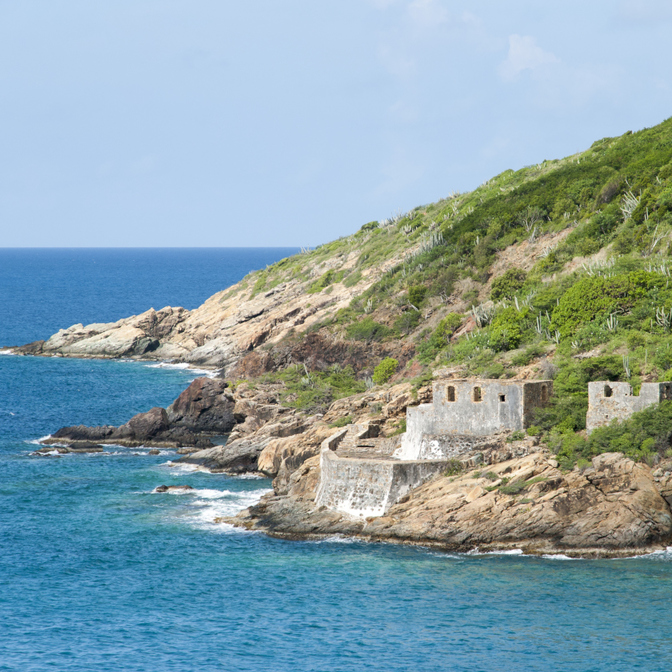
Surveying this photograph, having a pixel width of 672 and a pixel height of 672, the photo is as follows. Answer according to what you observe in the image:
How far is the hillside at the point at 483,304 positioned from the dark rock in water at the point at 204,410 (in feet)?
14.1

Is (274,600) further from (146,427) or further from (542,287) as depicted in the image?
(542,287)

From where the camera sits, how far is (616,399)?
43500mm

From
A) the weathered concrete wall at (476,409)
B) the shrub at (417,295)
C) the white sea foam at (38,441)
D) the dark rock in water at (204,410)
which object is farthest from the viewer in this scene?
the shrub at (417,295)

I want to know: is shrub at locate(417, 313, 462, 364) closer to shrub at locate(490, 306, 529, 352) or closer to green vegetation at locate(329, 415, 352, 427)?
shrub at locate(490, 306, 529, 352)

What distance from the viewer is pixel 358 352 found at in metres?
74.0

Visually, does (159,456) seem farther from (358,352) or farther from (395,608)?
(395,608)

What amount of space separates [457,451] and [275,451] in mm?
13183

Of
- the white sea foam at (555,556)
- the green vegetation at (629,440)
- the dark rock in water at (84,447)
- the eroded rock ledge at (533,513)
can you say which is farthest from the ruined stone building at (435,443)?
the dark rock in water at (84,447)

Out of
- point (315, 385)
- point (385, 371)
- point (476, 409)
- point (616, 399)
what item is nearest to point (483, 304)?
point (385, 371)

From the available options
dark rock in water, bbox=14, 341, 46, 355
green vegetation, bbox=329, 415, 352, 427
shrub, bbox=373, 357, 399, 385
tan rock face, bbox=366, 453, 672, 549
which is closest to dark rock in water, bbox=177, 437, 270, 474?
green vegetation, bbox=329, 415, 352, 427

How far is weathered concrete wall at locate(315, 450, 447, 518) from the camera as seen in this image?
43719mm

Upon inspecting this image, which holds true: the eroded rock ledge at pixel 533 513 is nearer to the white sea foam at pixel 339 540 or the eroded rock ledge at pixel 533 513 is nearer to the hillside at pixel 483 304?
the white sea foam at pixel 339 540

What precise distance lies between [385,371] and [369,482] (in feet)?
76.6

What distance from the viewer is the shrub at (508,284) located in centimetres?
6599
